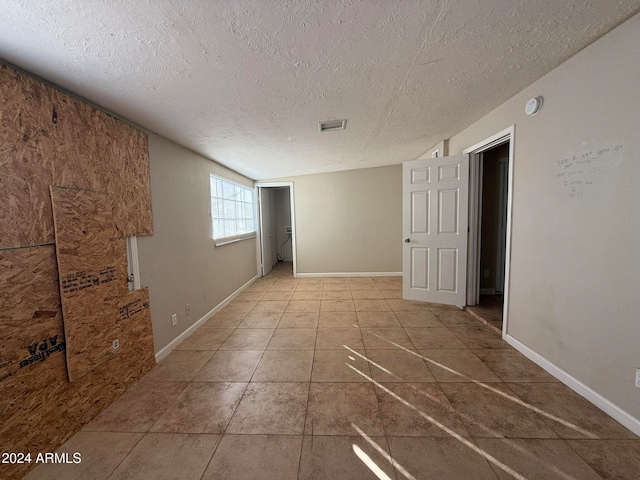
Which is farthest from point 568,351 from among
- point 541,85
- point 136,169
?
point 136,169

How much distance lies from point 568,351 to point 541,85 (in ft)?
6.54

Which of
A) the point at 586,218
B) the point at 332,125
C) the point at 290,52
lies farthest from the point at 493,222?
the point at 290,52

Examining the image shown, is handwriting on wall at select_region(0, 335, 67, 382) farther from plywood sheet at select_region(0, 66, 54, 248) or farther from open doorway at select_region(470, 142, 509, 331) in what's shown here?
open doorway at select_region(470, 142, 509, 331)

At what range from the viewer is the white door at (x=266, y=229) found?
5.44 m

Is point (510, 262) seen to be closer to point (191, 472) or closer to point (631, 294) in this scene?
point (631, 294)

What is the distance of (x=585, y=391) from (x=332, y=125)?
114 inches

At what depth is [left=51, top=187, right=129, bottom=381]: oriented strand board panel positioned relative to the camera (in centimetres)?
142

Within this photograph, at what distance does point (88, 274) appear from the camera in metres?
1.56

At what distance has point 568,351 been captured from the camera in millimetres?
1688

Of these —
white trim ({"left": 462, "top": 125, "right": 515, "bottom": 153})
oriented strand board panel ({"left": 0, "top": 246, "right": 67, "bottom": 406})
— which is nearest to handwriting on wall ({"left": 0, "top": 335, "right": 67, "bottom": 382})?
oriented strand board panel ({"left": 0, "top": 246, "right": 67, "bottom": 406})

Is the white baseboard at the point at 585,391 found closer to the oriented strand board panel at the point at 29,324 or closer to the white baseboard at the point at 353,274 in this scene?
the white baseboard at the point at 353,274

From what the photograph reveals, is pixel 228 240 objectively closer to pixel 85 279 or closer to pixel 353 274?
pixel 85 279

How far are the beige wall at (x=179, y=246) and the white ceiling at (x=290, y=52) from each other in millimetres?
477

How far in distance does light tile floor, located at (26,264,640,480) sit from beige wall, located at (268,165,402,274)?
103 inches
